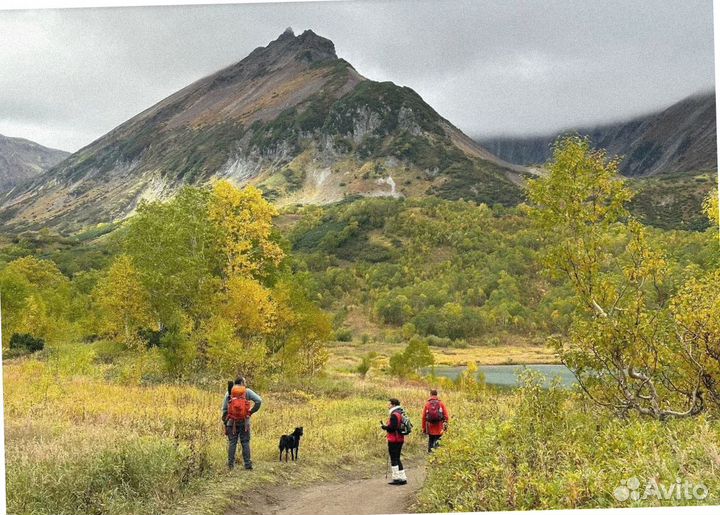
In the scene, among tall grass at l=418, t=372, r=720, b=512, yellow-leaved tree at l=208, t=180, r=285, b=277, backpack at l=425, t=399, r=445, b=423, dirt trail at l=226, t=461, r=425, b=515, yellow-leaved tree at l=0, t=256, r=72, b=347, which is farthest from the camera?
yellow-leaved tree at l=0, t=256, r=72, b=347

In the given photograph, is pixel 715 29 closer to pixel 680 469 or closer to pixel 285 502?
pixel 680 469

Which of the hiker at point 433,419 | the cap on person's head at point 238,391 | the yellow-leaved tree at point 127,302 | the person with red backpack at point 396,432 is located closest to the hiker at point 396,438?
the person with red backpack at point 396,432

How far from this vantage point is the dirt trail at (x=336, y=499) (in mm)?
13562

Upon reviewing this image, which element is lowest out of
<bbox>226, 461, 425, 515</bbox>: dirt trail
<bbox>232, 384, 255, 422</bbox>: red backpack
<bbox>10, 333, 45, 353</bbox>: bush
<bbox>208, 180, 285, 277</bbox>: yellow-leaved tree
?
<bbox>226, 461, 425, 515</bbox>: dirt trail

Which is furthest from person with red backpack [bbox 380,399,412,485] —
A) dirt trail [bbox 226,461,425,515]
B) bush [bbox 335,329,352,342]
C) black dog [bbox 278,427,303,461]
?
bush [bbox 335,329,352,342]

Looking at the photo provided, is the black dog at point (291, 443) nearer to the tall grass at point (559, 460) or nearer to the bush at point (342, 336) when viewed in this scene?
the tall grass at point (559, 460)

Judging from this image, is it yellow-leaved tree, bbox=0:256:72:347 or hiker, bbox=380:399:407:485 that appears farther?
yellow-leaved tree, bbox=0:256:72:347

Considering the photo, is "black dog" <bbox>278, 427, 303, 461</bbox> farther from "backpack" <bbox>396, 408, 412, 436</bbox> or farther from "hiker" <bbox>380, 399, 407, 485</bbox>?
"backpack" <bbox>396, 408, 412, 436</bbox>

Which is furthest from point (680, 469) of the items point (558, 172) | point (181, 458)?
point (181, 458)

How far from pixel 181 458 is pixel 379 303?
479ft

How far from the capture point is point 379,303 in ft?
524

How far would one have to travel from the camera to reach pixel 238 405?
15.4 meters

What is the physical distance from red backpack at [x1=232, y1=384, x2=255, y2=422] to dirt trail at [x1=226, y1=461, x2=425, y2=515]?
188 cm

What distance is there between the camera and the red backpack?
15.3 metres
